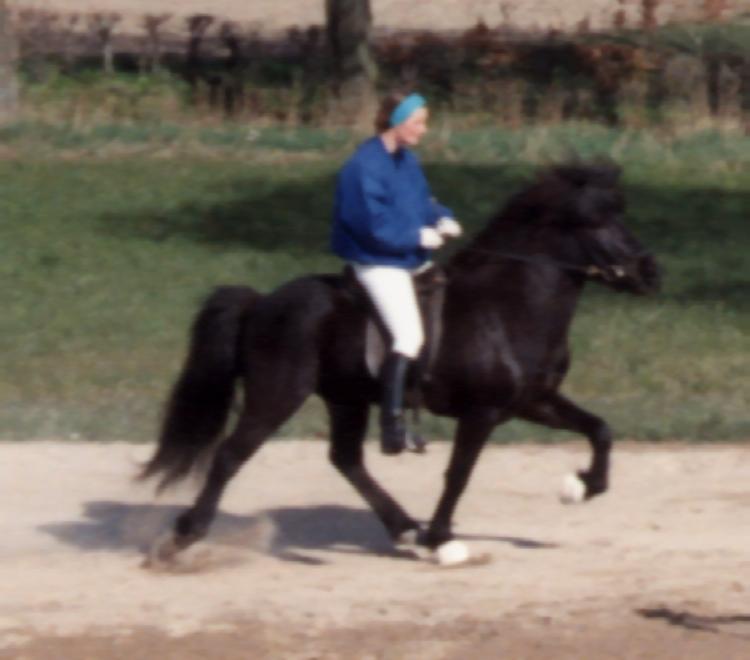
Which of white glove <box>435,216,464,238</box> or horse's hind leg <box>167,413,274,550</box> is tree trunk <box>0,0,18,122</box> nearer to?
horse's hind leg <box>167,413,274,550</box>

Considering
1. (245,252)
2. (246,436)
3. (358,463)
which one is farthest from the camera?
(245,252)

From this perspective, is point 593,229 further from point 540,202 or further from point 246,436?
point 246,436

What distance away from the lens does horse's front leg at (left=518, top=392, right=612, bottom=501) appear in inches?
388

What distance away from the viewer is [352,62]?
2562 cm

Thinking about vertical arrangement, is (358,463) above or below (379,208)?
below

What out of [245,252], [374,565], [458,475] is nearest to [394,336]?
[458,475]

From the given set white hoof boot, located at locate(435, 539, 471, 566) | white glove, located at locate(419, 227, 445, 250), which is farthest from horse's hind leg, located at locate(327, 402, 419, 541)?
white glove, located at locate(419, 227, 445, 250)

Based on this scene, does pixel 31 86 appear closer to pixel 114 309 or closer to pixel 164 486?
pixel 114 309

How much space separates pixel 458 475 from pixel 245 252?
33.2 ft

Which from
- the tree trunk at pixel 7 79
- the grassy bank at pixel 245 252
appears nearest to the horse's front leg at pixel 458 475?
the grassy bank at pixel 245 252

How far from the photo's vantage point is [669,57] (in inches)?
1030

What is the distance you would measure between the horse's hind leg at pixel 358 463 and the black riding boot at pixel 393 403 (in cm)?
63

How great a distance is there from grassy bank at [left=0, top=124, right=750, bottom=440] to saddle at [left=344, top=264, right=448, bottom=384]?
8.17 feet

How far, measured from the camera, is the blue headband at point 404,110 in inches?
369
